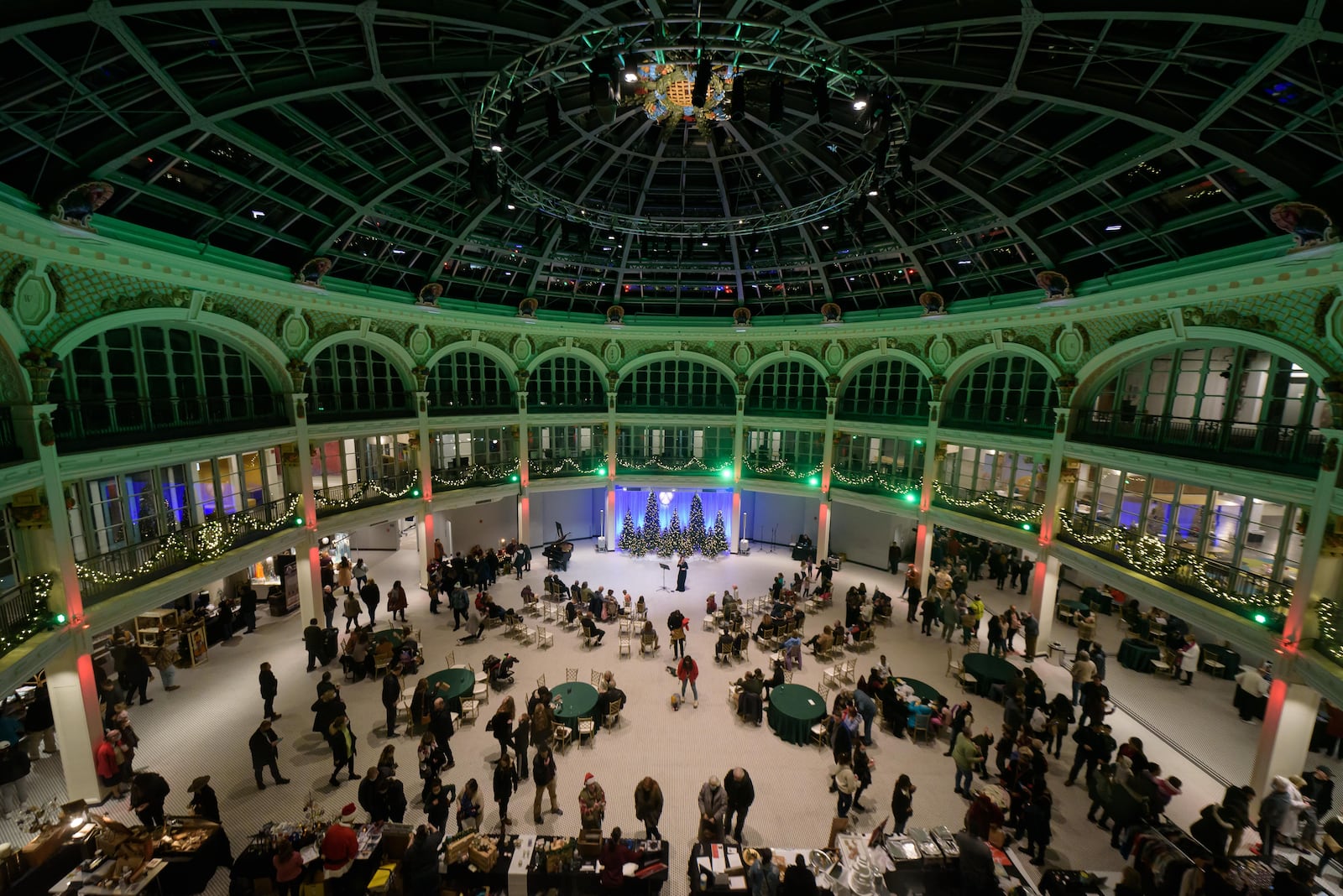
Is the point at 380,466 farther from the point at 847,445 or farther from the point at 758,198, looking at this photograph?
the point at 847,445

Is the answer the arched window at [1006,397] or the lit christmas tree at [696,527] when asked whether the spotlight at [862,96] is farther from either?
the lit christmas tree at [696,527]

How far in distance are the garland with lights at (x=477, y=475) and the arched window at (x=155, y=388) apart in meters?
5.95

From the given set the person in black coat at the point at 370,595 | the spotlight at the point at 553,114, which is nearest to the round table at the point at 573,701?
the person in black coat at the point at 370,595

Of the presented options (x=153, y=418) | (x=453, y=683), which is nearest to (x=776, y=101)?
(x=453, y=683)

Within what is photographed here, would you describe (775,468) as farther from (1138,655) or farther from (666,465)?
(1138,655)

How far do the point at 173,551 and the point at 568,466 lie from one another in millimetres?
13903

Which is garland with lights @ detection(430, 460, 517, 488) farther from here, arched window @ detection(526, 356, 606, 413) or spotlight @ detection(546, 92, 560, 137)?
spotlight @ detection(546, 92, 560, 137)

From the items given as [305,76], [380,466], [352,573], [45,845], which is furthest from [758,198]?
[45,845]

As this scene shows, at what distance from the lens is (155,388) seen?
1288 centimetres

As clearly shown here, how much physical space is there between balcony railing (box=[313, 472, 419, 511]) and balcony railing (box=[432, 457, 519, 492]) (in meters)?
1.11

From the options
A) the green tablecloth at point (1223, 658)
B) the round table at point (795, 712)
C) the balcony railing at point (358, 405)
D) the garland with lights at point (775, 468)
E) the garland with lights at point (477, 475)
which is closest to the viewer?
the round table at point (795, 712)

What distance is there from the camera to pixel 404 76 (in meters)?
9.11

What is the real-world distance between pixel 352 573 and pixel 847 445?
788 inches

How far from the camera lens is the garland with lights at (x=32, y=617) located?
29.3 ft
